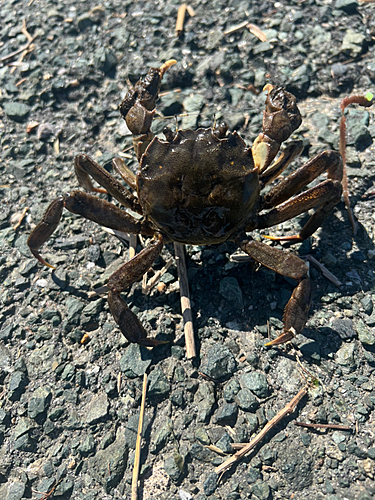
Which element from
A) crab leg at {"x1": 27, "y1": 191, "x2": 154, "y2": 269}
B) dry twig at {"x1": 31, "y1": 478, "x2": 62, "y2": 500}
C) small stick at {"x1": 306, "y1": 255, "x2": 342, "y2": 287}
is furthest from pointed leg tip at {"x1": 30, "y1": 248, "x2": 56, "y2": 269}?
small stick at {"x1": 306, "y1": 255, "x2": 342, "y2": 287}

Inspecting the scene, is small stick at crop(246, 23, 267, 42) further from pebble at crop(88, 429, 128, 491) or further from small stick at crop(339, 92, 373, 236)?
pebble at crop(88, 429, 128, 491)

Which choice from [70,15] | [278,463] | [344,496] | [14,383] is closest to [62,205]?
[14,383]

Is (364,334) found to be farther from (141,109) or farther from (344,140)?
(141,109)

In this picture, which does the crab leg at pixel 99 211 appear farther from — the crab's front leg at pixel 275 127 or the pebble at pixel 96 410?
the pebble at pixel 96 410

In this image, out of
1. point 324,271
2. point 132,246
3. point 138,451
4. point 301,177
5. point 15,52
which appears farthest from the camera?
point 15,52

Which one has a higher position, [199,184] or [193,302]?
[199,184]

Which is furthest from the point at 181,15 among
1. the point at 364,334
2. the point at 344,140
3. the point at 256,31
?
the point at 364,334
